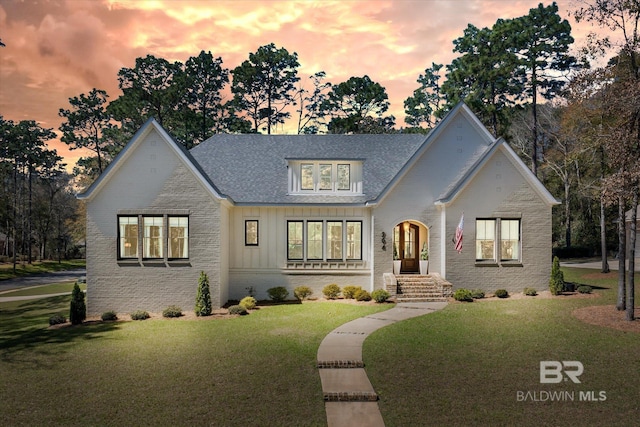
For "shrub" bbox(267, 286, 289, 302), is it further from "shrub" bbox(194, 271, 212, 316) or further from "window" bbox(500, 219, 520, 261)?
"window" bbox(500, 219, 520, 261)

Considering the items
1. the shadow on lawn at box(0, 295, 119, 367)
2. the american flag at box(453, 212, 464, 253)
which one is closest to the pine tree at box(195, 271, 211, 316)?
the shadow on lawn at box(0, 295, 119, 367)

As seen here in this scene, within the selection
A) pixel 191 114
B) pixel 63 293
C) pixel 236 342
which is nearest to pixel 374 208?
pixel 236 342

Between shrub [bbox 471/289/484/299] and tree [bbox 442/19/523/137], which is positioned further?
tree [bbox 442/19/523/137]

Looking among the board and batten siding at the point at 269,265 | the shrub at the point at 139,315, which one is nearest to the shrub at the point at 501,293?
the board and batten siding at the point at 269,265

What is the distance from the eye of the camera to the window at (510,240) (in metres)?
Answer: 21.0

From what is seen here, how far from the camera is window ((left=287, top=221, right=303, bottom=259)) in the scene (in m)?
22.1

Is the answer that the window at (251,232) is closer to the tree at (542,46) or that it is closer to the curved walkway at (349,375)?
the curved walkway at (349,375)

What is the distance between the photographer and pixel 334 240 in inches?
878

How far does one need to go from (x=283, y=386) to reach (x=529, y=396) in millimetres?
5499

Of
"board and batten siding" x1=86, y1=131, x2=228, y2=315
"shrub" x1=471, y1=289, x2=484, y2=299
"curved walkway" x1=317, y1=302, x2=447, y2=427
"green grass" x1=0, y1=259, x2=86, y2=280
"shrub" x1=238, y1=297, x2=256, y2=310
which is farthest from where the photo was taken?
"green grass" x1=0, y1=259, x2=86, y2=280

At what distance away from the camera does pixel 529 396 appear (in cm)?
923

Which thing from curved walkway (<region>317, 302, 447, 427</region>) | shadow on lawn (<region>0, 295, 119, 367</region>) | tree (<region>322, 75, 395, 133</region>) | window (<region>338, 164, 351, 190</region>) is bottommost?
shadow on lawn (<region>0, 295, 119, 367</region>)

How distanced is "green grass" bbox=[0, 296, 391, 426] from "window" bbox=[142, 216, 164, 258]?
337 cm

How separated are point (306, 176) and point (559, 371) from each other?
1545 cm
